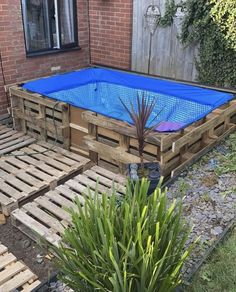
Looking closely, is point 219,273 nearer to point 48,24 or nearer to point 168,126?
point 168,126

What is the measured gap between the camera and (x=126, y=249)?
186cm

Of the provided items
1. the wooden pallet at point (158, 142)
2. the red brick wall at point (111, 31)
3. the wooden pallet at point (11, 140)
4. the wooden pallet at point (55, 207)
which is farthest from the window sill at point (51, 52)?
the wooden pallet at point (55, 207)

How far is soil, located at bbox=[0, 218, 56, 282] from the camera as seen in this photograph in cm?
Result: 295

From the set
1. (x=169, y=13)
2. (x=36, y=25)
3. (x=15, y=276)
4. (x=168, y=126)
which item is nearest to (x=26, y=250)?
(x=15, y=276)

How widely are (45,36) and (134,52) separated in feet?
5.27

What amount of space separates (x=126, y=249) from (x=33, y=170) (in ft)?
8.48

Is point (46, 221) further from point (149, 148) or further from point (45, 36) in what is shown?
point (45, 36)

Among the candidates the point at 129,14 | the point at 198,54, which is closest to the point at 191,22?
the point at 198,54

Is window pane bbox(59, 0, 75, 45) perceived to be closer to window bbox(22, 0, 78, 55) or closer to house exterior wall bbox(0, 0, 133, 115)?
window bbox(22, 0, 78, 55)

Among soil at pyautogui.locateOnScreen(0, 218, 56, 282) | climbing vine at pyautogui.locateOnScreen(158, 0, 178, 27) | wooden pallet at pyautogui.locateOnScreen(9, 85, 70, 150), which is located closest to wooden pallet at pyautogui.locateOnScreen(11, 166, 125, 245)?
soil at pyautogui.locateOnScreen(0, 218, 56, 282)

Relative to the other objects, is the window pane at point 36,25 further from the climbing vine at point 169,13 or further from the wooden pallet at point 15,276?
the wooden pallet at point 15,276

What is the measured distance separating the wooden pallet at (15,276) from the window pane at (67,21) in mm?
4335

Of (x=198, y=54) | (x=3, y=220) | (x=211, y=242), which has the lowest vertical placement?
(x=3, y=220)

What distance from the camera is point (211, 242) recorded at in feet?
9.27
